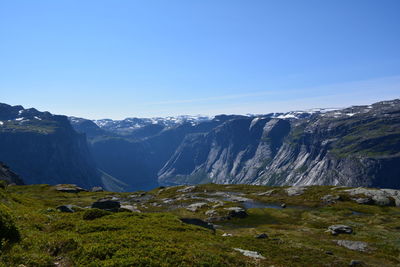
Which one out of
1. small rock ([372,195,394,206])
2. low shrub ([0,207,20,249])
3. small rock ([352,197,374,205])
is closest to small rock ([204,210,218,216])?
small rock ([352,197,374,205])

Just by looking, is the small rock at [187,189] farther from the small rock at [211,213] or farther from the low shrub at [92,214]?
the low shrub at [92,214]

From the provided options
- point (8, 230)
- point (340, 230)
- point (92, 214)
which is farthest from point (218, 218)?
point (8, 230)

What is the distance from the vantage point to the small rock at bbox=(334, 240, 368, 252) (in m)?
46.0

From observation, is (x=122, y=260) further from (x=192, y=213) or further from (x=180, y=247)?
(x=192, y=213)

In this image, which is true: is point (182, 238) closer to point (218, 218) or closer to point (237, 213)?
point (218, 218)

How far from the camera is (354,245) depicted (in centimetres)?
4750

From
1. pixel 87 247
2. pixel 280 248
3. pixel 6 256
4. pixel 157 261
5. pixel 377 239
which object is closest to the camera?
pixel 6 256

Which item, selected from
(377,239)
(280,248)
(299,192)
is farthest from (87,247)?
(299,192)

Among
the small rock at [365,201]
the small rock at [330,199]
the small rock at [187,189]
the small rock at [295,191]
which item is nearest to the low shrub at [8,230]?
the small rock at [330,199]

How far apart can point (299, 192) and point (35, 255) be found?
119792mm

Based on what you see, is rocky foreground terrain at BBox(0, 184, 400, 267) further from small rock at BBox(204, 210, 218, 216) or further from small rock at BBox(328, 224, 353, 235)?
small rock at BBox(204, 210, 218, 216)

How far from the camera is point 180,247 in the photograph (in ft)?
85.4

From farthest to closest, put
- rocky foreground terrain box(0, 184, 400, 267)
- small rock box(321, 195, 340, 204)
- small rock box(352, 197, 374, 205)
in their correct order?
small rock box(321, 195, 340, 204) → small rock box(352, 197, 374, 205) → rocky foreground terrain box(0, 184, 400, 267)

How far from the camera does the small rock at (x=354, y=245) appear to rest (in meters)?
46.0
